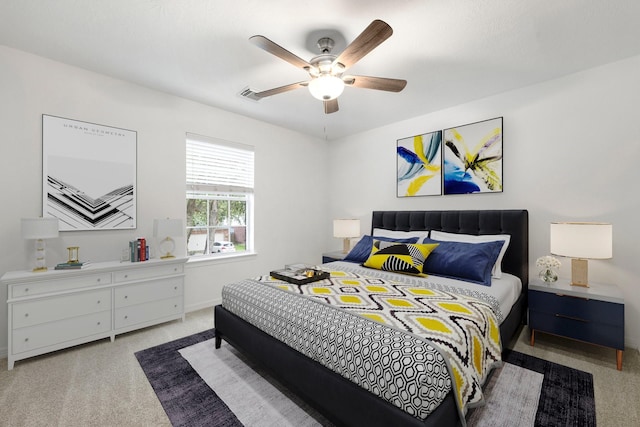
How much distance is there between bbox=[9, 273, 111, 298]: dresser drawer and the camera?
2.24 m

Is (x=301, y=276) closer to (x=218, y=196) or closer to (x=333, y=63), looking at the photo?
(x=333, y=63)

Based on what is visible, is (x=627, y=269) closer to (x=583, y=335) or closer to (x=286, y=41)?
(x=583, y=335)

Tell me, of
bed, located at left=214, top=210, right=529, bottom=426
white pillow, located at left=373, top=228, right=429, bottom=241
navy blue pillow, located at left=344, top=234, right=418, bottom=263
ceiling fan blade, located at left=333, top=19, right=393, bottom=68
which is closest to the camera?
bed, located at left=214, top=210, right=529, bottom=426

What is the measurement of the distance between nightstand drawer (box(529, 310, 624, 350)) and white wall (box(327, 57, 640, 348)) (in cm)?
60

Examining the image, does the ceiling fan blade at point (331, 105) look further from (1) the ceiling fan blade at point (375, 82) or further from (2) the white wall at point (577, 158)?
(2) the white wall at point (577, 158)

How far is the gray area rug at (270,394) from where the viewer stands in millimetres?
1676

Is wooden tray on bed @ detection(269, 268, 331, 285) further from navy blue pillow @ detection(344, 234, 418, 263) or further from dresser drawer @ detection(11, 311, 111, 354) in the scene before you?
dresser drawer @ detection(11, 311, 111, 354)

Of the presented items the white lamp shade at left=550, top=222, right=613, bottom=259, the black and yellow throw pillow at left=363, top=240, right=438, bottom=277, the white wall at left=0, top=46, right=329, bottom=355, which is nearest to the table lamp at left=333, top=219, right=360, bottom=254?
the white wall at left=0, top=46, right=329, bottom=355

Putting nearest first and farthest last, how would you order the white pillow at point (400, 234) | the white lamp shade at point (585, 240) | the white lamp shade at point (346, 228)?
1. the white lamp shade at point (585, 240)
2. the white pillow at point (400, 234)
3. the white lamp shade at point (346, 228)

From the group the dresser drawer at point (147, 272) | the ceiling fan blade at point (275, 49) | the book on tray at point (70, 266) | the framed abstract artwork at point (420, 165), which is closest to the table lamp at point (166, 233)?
the dresser drawer at point (147, 272)

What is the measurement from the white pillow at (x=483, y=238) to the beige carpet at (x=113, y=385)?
709 millimetres

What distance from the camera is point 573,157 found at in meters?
2.77

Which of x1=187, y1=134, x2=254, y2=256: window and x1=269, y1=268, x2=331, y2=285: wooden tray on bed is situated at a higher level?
x1=187, y1=134, x2=254, y2=256: window

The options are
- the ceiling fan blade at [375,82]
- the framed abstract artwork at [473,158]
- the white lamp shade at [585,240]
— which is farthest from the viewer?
the framed abstract artwork at [473,158]
